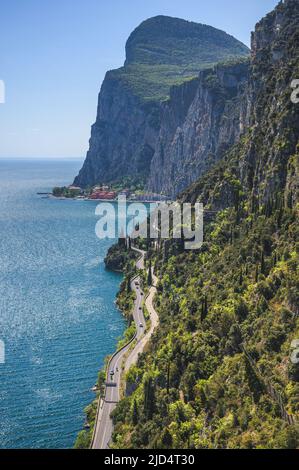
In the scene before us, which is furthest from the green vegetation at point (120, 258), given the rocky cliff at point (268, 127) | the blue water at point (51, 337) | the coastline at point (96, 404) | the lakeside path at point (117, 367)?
the coastline at point (96, 404)

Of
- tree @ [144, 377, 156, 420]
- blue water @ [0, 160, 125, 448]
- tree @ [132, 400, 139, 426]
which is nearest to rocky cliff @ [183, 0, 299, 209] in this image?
blue water @ [0, 160, 125, 448]

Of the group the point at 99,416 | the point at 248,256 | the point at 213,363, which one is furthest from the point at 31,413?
the point at 248,256

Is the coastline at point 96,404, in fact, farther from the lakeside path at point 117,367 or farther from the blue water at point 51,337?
the blue water at point 51,337

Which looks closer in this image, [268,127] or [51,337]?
[51,337]

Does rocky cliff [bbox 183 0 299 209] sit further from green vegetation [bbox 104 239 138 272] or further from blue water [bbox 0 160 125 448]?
blue water [bbox 0 160 125 448]

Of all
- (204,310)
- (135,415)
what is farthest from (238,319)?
(135,415)

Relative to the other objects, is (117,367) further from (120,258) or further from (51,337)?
(120,258)
